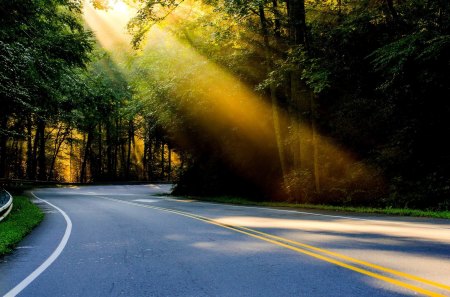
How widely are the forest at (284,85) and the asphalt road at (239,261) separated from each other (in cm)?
609

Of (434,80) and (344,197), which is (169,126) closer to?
(344,197)

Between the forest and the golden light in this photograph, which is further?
the golden light

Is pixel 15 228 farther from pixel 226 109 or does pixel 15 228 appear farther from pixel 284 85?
pixel 226 109

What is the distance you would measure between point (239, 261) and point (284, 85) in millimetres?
16057

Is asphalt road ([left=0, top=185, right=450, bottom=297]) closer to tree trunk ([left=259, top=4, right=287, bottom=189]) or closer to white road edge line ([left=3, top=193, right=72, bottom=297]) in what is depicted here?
white road edge line ([left=3, top=193, right=72, bottom=297])

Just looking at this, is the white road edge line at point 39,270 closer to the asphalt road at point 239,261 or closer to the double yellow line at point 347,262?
the asphalt road at point 239,261

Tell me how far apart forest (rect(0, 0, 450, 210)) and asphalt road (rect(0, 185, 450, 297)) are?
609 cm

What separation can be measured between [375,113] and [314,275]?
44.5 feet

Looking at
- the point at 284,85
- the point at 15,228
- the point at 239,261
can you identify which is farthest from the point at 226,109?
the point at 239,261

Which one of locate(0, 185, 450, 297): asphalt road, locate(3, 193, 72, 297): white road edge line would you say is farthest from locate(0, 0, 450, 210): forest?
locate(0, 185, 450, 297): asphalt road

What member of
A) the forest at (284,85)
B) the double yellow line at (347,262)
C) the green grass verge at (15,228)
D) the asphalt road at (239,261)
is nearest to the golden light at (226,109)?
the forest at (284,85)

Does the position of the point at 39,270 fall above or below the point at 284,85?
below

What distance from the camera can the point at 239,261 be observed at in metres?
6.32

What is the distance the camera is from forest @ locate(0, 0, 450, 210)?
48.6ft
